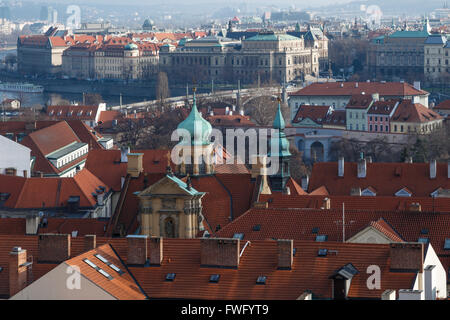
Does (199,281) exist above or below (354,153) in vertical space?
above

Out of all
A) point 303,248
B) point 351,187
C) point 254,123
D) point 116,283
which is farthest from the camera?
point 254,123

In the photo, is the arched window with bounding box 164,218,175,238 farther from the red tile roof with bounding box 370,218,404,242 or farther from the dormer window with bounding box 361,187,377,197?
the dormer window with bounding box 361,187,377,197

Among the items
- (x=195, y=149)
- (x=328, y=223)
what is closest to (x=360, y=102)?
(x=195, y=149)

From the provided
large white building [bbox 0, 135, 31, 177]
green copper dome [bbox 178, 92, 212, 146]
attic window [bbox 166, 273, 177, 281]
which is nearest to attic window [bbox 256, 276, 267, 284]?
attic window [bbox 166, 273, 177, 281]
